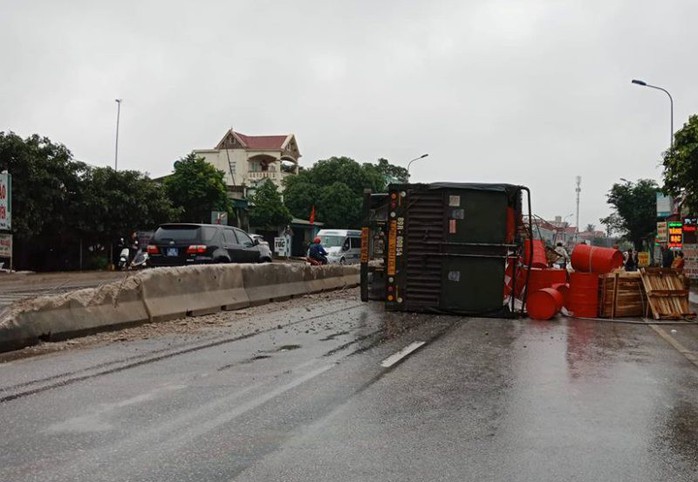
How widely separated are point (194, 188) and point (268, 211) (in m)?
12.2

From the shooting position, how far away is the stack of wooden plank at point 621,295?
47.6 ft

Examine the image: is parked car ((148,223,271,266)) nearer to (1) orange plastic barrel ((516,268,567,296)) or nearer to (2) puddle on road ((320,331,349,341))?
(2) puddle on road ((320,331,349,341))

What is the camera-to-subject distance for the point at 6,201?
23.5 metres

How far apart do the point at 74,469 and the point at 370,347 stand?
543 centimetres

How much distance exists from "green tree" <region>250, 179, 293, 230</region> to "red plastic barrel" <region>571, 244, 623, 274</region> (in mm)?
37083

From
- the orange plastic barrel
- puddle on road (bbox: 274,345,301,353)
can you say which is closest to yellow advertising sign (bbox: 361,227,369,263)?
the orange plastic barrel

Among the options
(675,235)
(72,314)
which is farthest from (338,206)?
(72,314)

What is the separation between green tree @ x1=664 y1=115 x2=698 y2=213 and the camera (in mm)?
22078

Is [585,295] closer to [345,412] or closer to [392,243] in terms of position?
[392,243]

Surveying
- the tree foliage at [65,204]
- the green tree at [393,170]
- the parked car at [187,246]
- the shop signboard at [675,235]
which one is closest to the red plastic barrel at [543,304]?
the parked car at [187,246]

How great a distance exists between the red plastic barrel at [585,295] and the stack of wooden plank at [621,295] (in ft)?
0.48

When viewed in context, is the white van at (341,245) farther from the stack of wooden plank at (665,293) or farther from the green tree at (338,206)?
the stack of wooden plank at (665,293)

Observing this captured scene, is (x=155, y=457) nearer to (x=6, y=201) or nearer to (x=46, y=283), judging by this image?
(x=46, y=283)

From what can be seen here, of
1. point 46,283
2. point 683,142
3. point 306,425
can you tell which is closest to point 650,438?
point 306,425
